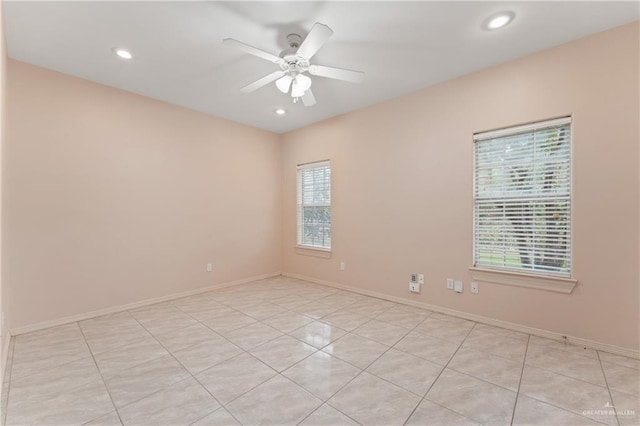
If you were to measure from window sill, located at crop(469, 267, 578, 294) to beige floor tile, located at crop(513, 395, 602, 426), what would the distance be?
1.23 meters

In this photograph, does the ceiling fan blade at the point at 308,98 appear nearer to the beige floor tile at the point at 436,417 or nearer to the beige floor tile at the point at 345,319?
the beige floor tile at the point at 345,319

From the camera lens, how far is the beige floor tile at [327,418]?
61.2 inches

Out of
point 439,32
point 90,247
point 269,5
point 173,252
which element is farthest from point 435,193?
point 90,247

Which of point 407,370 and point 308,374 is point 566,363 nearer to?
point 407,370

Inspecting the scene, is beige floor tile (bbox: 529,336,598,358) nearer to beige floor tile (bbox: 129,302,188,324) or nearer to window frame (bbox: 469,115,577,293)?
window frame (bbox: 469,115,577,293)

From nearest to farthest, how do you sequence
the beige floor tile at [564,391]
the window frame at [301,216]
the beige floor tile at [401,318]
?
the beige floor tile at [564,391] < the beige floor tile at [401,318] < the window frame at [301,216]

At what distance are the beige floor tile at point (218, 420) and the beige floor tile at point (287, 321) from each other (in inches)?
46.1

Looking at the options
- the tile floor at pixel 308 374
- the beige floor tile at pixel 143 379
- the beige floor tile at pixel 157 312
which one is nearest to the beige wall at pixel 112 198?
the beige floor tile at pixel 157 312

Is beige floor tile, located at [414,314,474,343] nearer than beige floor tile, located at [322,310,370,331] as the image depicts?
Yes

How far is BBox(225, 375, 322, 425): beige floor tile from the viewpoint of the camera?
159 centimetres

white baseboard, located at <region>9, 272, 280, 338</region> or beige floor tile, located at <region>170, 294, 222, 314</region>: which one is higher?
white baseboard, located at <region>9, 272, 280, 338</region>

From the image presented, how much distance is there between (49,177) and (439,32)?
13.3ft

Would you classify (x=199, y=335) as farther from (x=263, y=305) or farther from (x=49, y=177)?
(x=49, y=177)

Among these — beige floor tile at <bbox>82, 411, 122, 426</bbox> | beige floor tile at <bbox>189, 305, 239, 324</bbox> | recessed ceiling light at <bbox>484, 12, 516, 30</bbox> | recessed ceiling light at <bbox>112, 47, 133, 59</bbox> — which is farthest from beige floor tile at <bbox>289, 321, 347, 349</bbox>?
recessed ceiling light at <bbox>112, 47, 133, 59</bbox>
